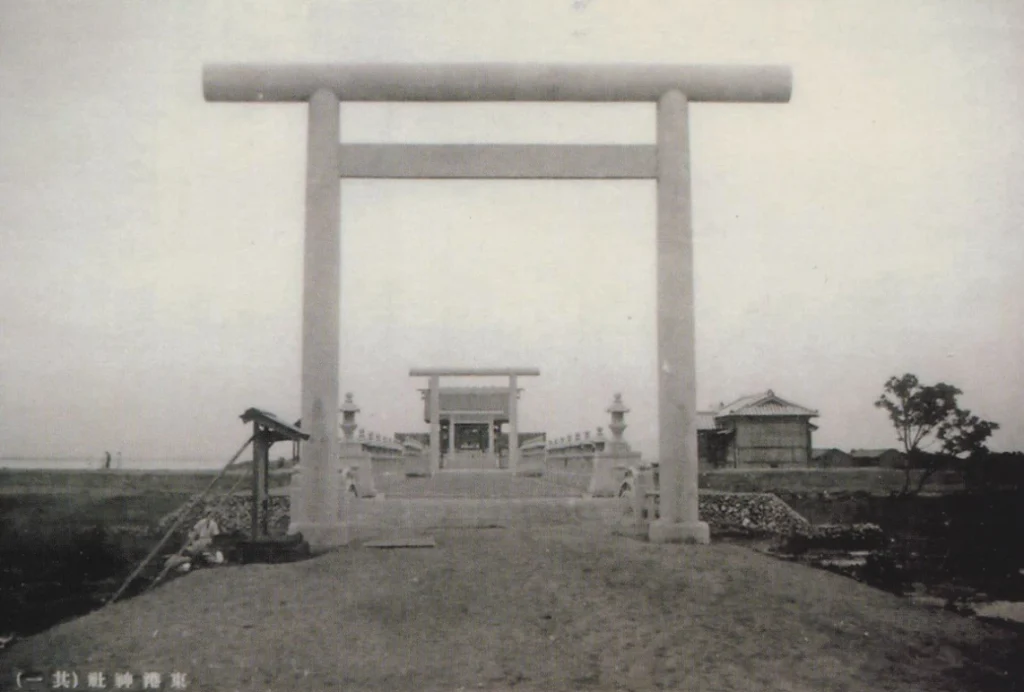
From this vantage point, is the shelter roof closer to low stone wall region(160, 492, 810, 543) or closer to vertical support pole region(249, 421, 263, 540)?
vertical support pole region(249, 421, 263, 540)

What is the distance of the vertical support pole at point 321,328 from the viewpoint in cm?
726

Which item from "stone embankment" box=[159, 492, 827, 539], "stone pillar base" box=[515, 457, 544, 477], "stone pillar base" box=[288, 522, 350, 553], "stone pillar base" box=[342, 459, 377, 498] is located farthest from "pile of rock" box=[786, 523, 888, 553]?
"stone pillar base" box=[515, 457, 544, 477]

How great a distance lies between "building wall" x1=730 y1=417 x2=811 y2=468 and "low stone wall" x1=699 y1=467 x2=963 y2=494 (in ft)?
4.02

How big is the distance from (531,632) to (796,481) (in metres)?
17.1

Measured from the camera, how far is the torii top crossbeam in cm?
716

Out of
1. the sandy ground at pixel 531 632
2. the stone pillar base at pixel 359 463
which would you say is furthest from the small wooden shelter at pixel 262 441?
the stone pillar base at pixel 359 463

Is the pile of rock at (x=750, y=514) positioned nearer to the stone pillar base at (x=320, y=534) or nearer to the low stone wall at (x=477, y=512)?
the low stone wall at (x=477, y=512)

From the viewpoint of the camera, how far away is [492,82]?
7.18 metres

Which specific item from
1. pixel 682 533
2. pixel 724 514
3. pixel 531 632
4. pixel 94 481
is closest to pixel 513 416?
pixel 724 514

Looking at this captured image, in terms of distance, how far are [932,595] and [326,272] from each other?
6153 mm

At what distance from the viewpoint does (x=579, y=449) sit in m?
15.7

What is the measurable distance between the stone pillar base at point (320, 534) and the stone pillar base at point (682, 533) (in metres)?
2.80

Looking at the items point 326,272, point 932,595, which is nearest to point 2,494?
point 326,272

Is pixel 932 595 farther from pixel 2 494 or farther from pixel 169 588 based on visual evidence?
pixel 2 494
